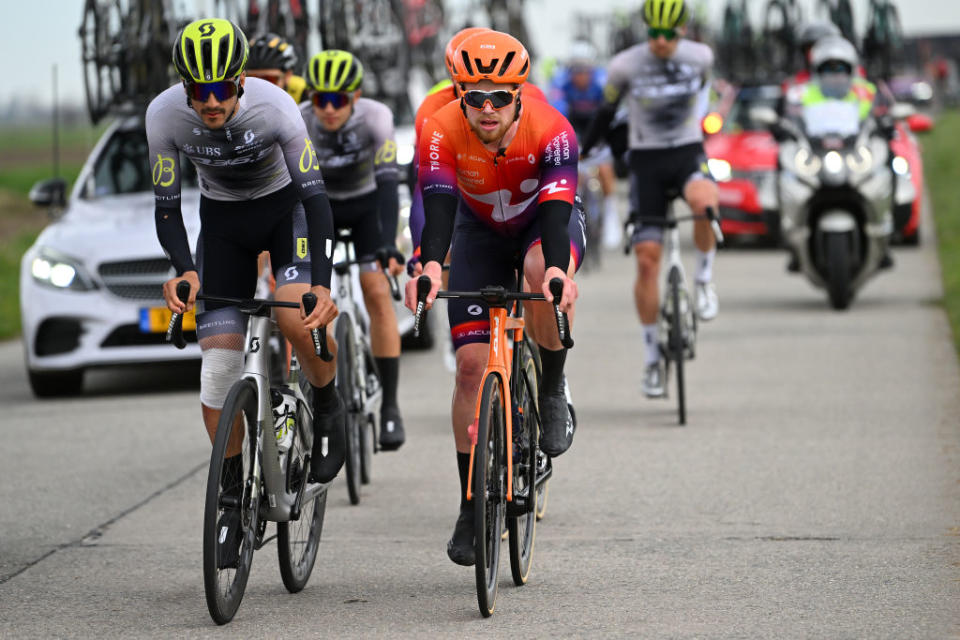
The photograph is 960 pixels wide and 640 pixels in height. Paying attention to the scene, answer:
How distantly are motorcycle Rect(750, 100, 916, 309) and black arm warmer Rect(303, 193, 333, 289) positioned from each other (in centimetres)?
948

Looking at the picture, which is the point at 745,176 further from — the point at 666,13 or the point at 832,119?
the point at 666,13

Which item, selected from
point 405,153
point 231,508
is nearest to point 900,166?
point 405,153

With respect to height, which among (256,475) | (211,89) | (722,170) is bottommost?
(722,170)

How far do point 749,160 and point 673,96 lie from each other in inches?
406

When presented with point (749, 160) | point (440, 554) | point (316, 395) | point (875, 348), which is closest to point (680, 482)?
point (440, 554)

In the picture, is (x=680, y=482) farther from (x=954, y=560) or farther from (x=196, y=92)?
(x=196, y=92)

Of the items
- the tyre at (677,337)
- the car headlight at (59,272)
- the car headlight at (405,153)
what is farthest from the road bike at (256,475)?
the car headlight at (405,153)

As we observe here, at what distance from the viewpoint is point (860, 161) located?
15586mm

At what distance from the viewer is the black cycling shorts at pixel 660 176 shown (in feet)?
35.4

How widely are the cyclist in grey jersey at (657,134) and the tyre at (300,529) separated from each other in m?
4.23

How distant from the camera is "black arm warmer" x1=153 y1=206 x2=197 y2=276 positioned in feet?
21.1

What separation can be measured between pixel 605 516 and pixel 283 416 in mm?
1943

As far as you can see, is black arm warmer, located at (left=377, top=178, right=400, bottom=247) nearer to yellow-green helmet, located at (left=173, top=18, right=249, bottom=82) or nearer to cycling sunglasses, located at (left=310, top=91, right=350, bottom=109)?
cycling sunglasses, located at (left=310, top=91, right=350, bottom=109)

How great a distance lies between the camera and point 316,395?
22.7 ft
